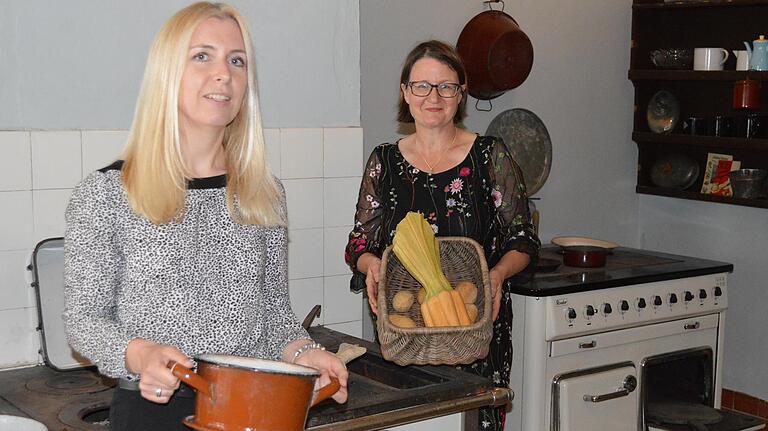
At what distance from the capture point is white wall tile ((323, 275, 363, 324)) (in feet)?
9.26

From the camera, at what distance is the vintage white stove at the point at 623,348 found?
3102 millimetres

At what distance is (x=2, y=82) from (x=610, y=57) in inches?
107

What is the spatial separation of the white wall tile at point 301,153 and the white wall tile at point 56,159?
0.57 metres

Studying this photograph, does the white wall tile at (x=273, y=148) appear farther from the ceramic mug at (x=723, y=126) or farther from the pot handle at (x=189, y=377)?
the ceramic mug at (x=723, y=126)

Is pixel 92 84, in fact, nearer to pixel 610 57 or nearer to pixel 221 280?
pixel 221 280

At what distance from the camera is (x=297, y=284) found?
2.77 metres

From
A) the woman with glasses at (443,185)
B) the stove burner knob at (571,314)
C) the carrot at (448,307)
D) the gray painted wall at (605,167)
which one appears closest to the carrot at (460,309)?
the carrot at (448,307)

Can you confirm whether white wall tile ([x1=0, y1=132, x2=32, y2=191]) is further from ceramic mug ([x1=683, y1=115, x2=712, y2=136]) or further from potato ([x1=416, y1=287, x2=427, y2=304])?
ceramic mug ([x1=683, y1=115, x2=712, y2=136])

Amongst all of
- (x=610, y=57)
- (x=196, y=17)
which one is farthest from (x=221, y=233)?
(x=610, y=57)

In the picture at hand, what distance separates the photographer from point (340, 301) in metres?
2.84

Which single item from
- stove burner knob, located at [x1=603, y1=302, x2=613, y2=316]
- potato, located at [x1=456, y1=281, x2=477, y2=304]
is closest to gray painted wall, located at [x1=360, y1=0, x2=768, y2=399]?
stove burner knob, located at [x1=603, y1=302, x2=613, y2=316]

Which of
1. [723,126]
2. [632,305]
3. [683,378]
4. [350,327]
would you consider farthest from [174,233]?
[723,126]

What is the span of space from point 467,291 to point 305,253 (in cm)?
57

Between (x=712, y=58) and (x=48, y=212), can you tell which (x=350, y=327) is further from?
(x=712, y=58)
